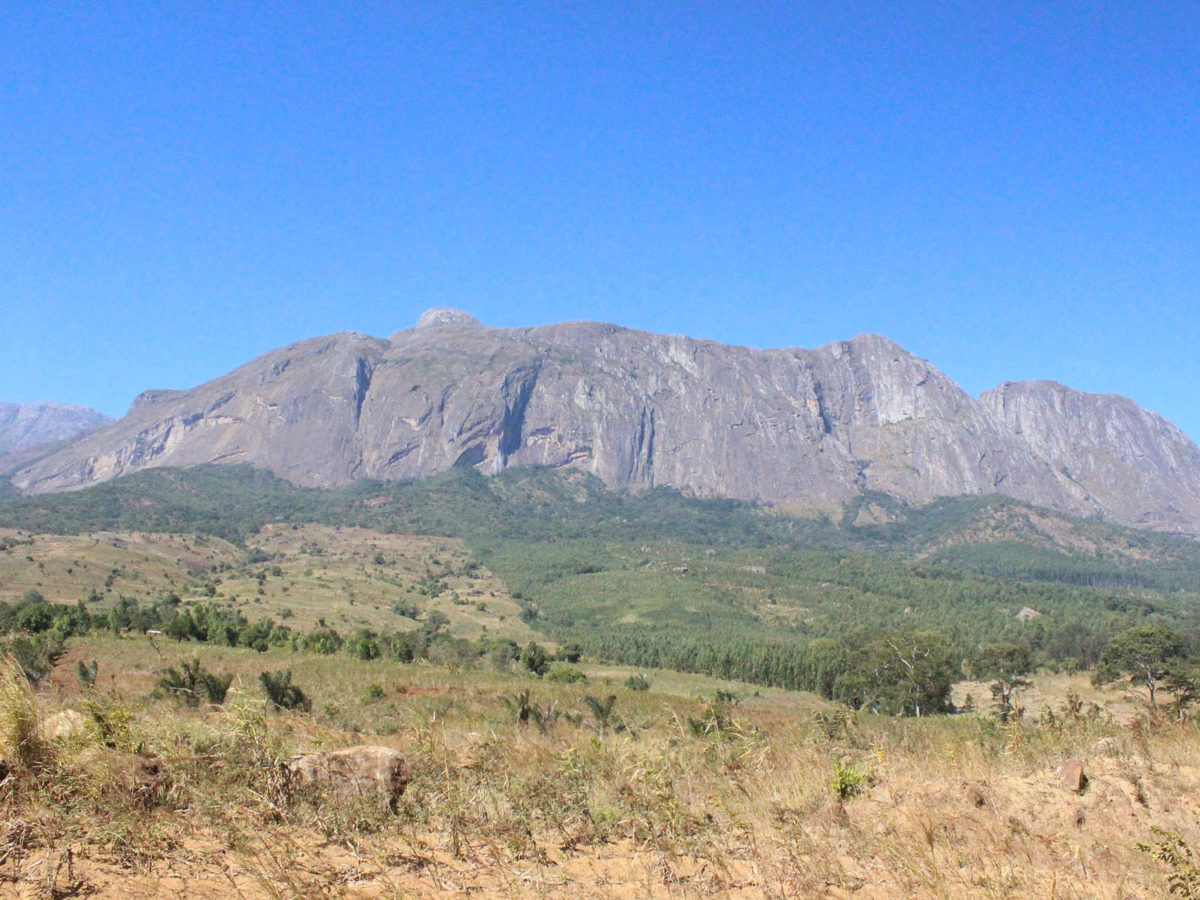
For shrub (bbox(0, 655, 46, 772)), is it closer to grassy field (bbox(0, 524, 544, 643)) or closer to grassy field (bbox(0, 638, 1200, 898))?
grassy field (bbox(0, 638, 1200, 898))

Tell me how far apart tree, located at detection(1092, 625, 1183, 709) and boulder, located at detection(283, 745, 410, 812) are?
52.0 m

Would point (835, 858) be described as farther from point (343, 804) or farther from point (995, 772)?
point (343, 804)

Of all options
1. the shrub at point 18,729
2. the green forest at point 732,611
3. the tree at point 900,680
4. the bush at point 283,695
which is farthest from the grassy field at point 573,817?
the tree at point 900,680

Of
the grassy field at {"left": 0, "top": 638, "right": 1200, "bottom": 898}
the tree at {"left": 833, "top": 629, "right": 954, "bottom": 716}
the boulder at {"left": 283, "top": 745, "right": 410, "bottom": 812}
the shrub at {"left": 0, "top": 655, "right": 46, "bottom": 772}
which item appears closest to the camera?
the grassy field at {"left": 0, "top": 638, "right": 1200, "bottom": 898}

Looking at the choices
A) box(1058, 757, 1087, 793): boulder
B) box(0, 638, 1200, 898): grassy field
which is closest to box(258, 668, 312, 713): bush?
box(0, 638, 1200, 898): grassy field

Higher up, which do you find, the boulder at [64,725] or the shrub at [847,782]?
the boulder at [64,725]

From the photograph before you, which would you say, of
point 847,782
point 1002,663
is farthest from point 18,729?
point 1002,663

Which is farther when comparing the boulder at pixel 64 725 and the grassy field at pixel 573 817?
the boulder at pixel 64 725

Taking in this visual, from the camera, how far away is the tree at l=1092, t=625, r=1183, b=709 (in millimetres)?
45981

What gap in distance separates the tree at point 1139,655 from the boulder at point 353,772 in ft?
171

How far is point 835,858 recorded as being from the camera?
5465 mm

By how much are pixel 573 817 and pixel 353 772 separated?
1900 millimetres

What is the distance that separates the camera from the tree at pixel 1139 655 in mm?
45981

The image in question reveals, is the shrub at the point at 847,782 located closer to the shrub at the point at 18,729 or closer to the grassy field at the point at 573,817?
the grassy field at the point at 573,817
